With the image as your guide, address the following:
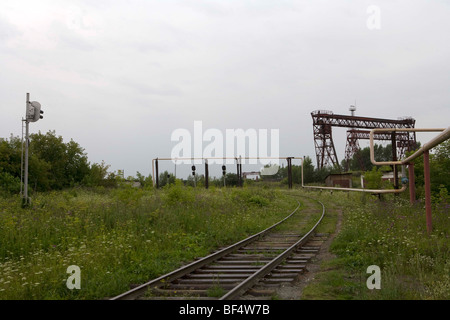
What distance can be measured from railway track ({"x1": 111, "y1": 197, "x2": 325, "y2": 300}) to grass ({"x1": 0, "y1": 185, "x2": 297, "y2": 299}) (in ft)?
1.72

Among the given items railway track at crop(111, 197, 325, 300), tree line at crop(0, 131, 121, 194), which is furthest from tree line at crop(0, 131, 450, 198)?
railway track at crop(111, 197, 325, 300)

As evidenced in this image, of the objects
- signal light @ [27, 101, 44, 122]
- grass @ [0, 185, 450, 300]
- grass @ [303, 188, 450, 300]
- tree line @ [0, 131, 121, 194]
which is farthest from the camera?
tree line @ [0, 131, 121, 194]

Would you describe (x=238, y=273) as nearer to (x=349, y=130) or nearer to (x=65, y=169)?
(x=65, y=169)

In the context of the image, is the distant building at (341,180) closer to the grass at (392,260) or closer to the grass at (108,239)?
the grass at (108,239)

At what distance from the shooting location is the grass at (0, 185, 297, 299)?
22.4 feet

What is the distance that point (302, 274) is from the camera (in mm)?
7574

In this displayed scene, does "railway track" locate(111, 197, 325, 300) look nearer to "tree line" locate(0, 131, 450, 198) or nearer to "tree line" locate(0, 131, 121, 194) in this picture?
"tree line" locate(0, 131, 450, 198)

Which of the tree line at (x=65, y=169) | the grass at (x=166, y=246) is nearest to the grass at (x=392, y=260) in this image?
the grass at (x=166, y=246)

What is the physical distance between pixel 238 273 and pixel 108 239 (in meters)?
4.23

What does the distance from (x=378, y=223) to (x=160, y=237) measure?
6.11 metres

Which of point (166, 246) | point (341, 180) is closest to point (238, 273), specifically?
point (166, 246)

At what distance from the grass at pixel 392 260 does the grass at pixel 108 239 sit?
3.22 meters

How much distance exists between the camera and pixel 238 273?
7.64 m
